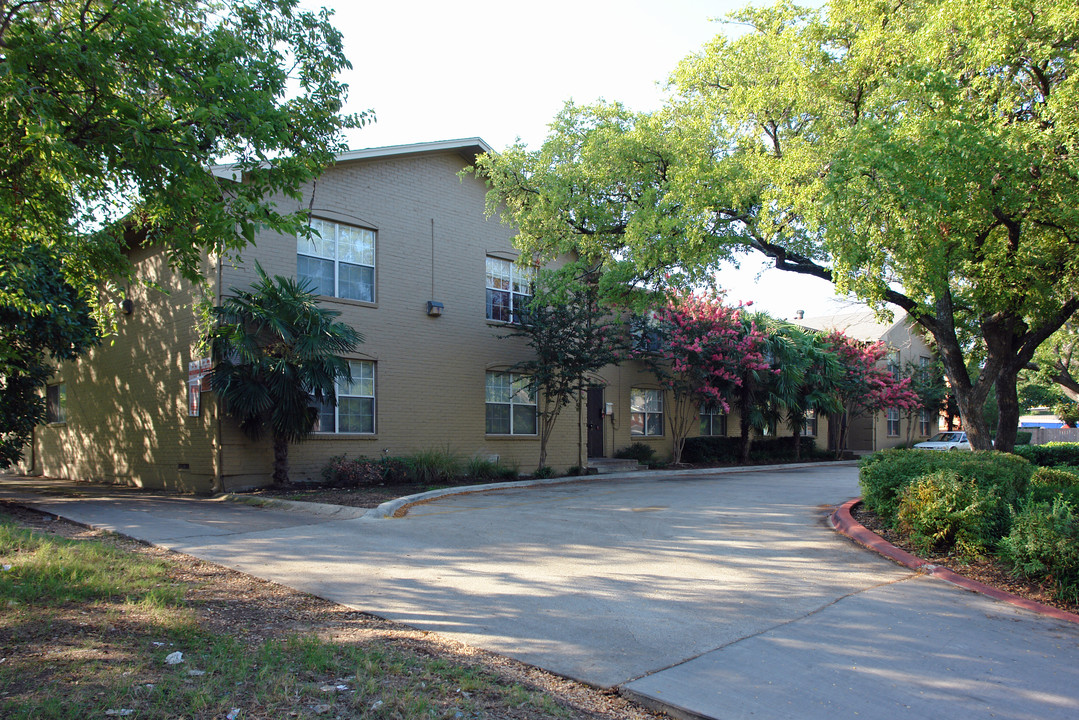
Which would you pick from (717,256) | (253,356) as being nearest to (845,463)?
(717,256)

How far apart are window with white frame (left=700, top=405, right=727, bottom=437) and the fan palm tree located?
16.2m

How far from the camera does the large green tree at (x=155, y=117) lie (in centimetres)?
712

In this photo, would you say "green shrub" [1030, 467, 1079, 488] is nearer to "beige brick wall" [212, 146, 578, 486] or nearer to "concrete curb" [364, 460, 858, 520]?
"concrete curb" [364, 460, 858, 520]

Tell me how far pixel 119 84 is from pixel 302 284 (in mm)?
6914

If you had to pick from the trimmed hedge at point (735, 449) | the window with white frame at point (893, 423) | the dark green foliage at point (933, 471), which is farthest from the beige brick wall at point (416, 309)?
the window with white frame at point (893, 423)

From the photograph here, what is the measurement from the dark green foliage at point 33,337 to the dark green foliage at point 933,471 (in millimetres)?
12497

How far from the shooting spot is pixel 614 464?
22.2 metres

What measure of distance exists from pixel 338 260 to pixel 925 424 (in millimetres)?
37684

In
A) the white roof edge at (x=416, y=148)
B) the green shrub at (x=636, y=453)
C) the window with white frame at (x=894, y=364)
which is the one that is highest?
the white roof edge at (x=416, y=148)

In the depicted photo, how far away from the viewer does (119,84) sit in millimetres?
7715

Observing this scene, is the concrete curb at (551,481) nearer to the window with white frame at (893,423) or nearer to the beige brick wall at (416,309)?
the beige brick wall at (416,309)

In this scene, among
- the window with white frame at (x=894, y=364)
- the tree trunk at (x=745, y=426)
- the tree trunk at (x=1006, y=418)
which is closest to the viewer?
the tree trunk at (x=1006, y=418)

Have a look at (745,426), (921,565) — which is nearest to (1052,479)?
(921,565)

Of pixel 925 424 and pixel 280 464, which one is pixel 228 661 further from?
→ pixel 925 424
